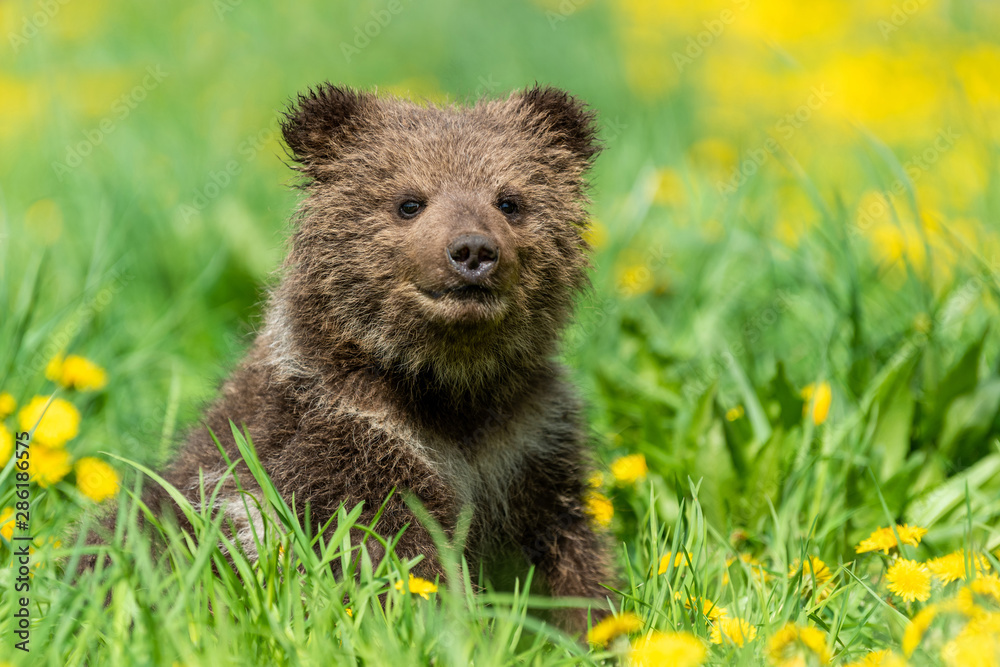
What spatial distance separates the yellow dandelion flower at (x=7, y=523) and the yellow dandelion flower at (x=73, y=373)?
0.94m

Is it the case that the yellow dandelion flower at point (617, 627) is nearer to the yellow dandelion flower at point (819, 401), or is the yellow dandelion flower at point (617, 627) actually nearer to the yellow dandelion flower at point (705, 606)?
the yellow dandelion flower at point (705, 606)

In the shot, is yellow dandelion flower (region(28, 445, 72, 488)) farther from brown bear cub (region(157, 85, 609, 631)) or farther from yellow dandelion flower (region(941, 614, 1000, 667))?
yellow dandelion flower (region(941, 614, 1000, 667))

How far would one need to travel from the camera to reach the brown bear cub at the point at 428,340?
3.49m

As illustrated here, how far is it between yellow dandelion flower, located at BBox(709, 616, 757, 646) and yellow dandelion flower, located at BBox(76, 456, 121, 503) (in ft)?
8.31

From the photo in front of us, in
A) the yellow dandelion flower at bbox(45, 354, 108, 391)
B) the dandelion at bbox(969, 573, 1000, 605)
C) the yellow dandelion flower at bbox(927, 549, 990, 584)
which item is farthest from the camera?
the yellow dandelion flower at bbox(45, 354, 108, 391)

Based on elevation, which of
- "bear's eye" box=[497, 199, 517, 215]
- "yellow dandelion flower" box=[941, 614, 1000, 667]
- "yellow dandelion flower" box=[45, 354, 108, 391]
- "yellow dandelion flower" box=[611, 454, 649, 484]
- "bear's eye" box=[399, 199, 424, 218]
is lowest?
"yellow dandelion flower" box=[611, 454, 649, 484]

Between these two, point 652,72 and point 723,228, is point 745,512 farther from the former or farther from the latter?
point 652,72

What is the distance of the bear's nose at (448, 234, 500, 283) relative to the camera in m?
3.33

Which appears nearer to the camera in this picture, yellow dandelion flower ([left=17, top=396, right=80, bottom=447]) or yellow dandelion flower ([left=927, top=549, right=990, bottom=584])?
yellow dandelion flower ([left=927, top=549, right=990, bottom=584])

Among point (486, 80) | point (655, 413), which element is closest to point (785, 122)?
point (486, 80)

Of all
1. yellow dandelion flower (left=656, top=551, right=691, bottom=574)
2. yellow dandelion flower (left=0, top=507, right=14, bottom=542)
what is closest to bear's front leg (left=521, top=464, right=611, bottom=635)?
yellow dandelion flower (left=656, top=551, right=691, bottom=574)

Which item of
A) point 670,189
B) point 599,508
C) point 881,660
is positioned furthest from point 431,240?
point 670,189

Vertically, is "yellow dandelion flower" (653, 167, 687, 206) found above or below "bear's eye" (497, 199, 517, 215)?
above

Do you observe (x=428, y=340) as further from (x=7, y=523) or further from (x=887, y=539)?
(x=887, y=539)
